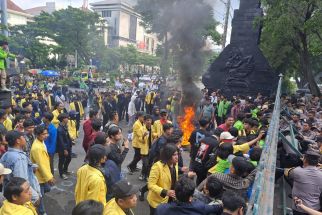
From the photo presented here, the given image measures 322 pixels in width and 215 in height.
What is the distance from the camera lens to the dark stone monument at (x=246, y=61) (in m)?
17.6

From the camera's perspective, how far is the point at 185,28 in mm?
17625

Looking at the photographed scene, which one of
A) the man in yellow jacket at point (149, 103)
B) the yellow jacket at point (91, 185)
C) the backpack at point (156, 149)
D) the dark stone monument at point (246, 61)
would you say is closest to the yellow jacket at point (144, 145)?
the backpack at point (156, 149)

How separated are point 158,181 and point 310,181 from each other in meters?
2.03

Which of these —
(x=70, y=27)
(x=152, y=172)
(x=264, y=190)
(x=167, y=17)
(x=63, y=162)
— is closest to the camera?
(x=264, y=190)

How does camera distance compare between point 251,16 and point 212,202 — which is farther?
point 251,16

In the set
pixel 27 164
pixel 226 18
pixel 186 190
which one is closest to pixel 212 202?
pixel 186 190

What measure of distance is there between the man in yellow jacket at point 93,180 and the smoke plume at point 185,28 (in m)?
12.5

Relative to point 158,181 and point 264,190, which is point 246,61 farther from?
point 264,190

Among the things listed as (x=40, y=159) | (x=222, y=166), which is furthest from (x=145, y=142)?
(x=222, y=166)

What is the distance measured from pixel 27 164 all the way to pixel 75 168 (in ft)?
13.0

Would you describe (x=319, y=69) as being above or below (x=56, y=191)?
above

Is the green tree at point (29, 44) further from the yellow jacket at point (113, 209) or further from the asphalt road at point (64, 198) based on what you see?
the yellow jacket at point (113, 209)

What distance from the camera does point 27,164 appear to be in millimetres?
4227

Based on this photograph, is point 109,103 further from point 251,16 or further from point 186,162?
point 251,16
